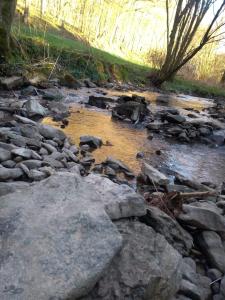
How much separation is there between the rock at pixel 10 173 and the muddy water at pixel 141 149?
1.57 meters

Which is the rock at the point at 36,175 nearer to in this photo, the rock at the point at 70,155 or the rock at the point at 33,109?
the rock at the point at 70,155

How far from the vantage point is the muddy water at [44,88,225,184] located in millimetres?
5250

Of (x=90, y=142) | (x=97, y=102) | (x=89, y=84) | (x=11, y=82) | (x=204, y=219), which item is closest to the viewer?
(x=204, y=219)

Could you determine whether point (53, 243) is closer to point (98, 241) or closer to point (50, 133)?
point (98, 241)

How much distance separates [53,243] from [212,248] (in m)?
1.40

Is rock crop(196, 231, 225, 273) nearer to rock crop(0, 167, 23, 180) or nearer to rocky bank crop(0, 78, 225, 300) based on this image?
rocky bank crop(0, 78, 225, 300)

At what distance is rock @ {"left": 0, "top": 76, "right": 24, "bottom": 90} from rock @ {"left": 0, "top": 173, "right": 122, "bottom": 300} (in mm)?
6017

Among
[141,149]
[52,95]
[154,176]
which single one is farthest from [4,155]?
Result: [52,95]

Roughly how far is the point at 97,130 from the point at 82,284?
483 cm

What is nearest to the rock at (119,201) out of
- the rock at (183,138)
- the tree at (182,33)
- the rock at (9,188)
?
the rock at (9,188)

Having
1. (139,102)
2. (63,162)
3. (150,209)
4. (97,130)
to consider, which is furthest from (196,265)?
(139,102)

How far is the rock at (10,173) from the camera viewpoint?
10.4 ft

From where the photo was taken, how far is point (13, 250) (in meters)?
1.91

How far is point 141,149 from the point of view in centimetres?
591
